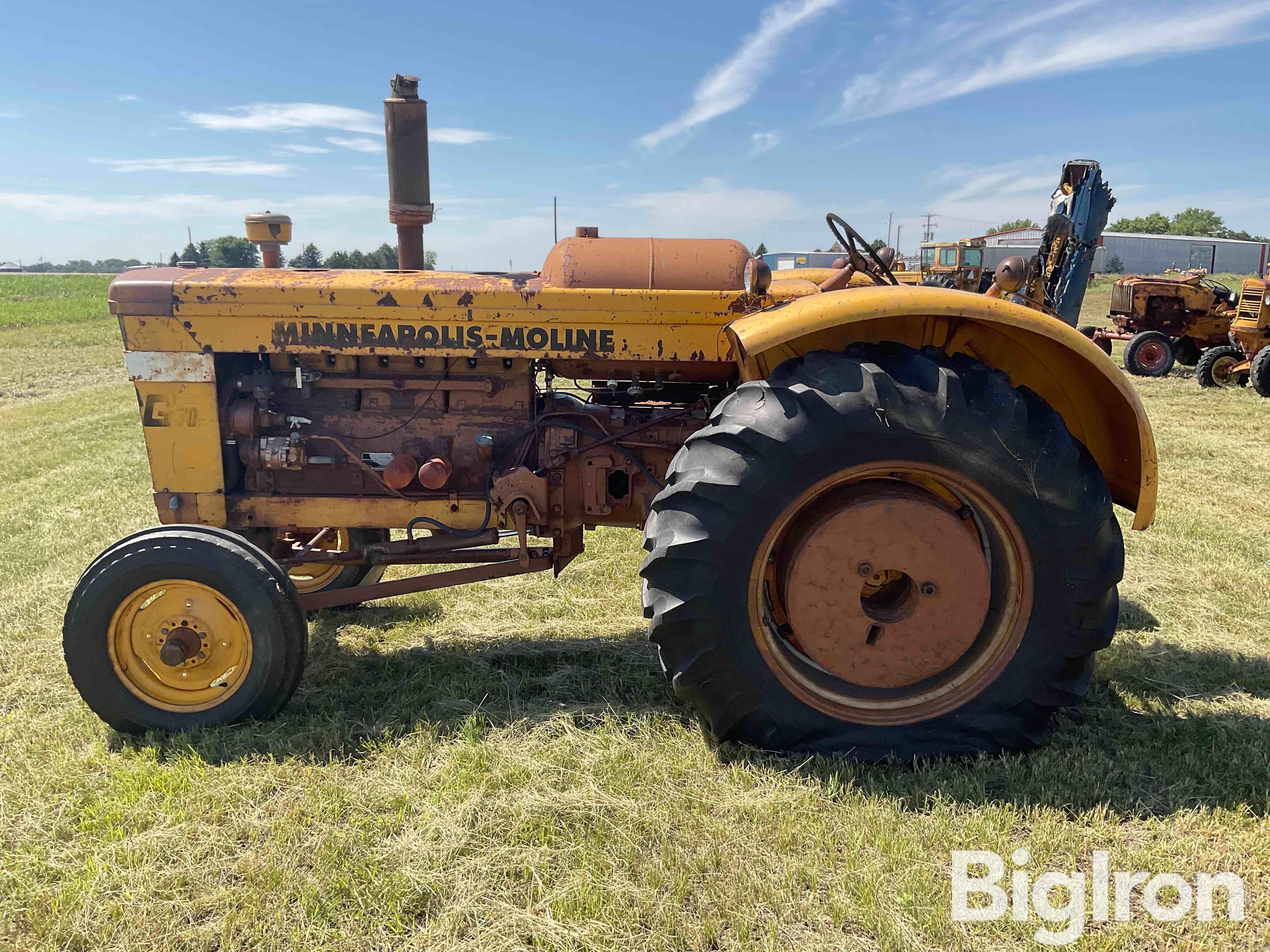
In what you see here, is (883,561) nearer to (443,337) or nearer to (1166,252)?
(443,337)

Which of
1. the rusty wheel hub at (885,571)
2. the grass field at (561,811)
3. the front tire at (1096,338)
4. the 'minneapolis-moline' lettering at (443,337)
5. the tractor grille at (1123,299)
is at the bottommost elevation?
the grass field at (561,811)

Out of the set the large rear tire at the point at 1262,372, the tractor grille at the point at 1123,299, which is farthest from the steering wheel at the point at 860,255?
the tractor grille at the point at 1123,299

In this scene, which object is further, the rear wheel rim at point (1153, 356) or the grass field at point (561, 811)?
the rear wheel rim at point (1153, 356)

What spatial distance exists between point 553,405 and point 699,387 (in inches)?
25.5

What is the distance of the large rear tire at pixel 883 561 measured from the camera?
2504 millimetres

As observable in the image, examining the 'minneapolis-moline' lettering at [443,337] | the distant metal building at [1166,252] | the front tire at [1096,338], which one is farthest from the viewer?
the distant metal building at [1166,252]

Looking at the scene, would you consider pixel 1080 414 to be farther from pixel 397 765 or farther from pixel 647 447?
pixel 397 765

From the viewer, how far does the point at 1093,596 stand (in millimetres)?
2559

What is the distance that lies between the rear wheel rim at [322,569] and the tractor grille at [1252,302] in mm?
13717

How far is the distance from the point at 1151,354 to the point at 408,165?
47.7ft

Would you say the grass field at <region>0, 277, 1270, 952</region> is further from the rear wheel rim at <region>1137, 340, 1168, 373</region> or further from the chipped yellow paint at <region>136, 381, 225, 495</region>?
the rear wheel rim at <region>1137, 340, 1168, 373</region>

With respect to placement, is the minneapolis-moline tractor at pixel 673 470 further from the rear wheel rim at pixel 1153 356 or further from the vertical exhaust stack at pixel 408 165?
the rear wheel rim at pixel 1153 356

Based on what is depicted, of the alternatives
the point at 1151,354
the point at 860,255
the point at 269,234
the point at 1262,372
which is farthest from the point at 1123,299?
the point at 269,234

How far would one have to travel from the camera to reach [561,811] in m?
2.44
